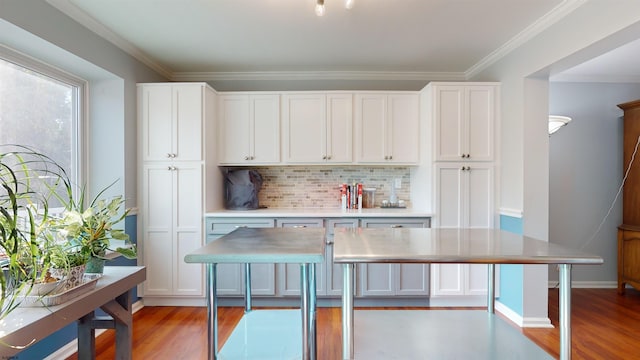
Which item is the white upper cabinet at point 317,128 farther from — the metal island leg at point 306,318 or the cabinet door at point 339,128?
the metal island leg at point 306,318

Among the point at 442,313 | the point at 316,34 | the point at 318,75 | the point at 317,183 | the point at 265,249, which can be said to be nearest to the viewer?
the point at 265,249

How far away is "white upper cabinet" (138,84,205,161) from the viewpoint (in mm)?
3143

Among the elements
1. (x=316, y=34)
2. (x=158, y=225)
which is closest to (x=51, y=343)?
(x=158, y=225)

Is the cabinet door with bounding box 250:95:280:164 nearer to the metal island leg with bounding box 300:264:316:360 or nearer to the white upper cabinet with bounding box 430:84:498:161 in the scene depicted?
the white upper cabinet with bounding box 430:84:498:161

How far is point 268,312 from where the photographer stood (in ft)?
8.00

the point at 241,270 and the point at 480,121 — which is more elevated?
the point at 480,121

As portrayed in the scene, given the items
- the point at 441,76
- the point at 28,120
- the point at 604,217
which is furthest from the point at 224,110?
the point at 604,217

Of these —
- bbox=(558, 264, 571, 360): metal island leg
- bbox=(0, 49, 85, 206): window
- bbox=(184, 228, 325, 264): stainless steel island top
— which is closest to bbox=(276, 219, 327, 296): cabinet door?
bbox=(184, 228, 325, 264): stainless steel island top

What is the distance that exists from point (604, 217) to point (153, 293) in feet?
16.5

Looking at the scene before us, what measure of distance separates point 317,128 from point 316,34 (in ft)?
3.22

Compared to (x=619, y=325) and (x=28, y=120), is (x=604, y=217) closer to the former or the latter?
(x=619, y=325)

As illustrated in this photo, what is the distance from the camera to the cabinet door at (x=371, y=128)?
134 inches

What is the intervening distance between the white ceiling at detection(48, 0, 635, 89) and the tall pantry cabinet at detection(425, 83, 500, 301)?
1.39 feet

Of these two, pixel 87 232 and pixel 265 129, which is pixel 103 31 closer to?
pixel 265 129
